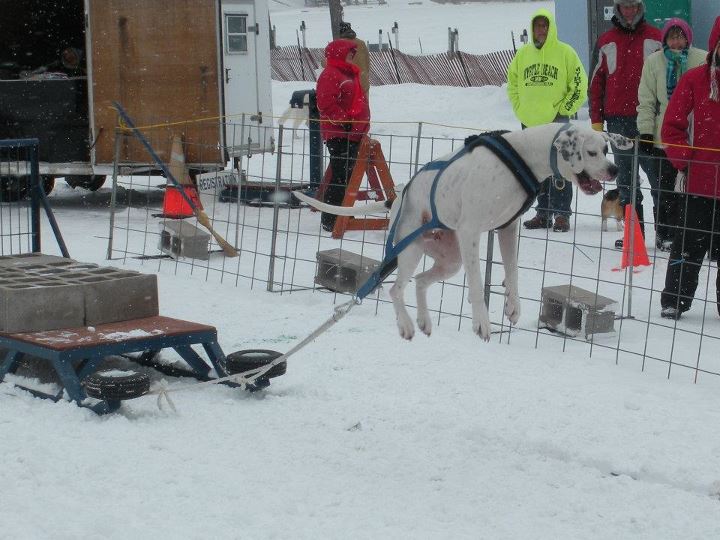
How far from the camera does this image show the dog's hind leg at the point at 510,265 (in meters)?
3.60

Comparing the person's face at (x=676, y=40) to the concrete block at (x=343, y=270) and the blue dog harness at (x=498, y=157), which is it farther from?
the blue dog harness at (x=498, y=157)

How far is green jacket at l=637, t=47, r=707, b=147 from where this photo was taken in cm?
870

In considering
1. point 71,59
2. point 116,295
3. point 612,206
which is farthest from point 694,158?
point 71,59

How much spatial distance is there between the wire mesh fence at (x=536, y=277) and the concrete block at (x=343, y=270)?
0.03 meters

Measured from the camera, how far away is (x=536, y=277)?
27.7 feet

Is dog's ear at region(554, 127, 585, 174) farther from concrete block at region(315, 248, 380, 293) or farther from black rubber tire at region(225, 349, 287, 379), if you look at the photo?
concrete block at region(315, 248, 380, 293)

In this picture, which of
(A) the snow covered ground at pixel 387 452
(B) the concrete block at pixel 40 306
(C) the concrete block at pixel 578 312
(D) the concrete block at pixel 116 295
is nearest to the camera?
(A) the snow covered ground at pixel 387 452

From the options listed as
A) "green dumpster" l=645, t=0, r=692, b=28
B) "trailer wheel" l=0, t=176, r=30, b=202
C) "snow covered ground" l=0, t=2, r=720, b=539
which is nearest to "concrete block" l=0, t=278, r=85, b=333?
"snow covered ground" l=0, t=2, r=720, b=539

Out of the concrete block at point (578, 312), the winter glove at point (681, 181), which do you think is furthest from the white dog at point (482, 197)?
the winter glove at point (681, 181)

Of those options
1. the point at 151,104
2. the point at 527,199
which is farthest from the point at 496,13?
the point at 527,199

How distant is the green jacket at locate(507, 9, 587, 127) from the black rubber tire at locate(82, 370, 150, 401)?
5.78 metres

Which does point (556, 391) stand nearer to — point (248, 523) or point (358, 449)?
point (358, 449)

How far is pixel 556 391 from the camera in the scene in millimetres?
5566

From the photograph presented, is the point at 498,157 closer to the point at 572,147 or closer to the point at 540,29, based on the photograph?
the point at 572,147
